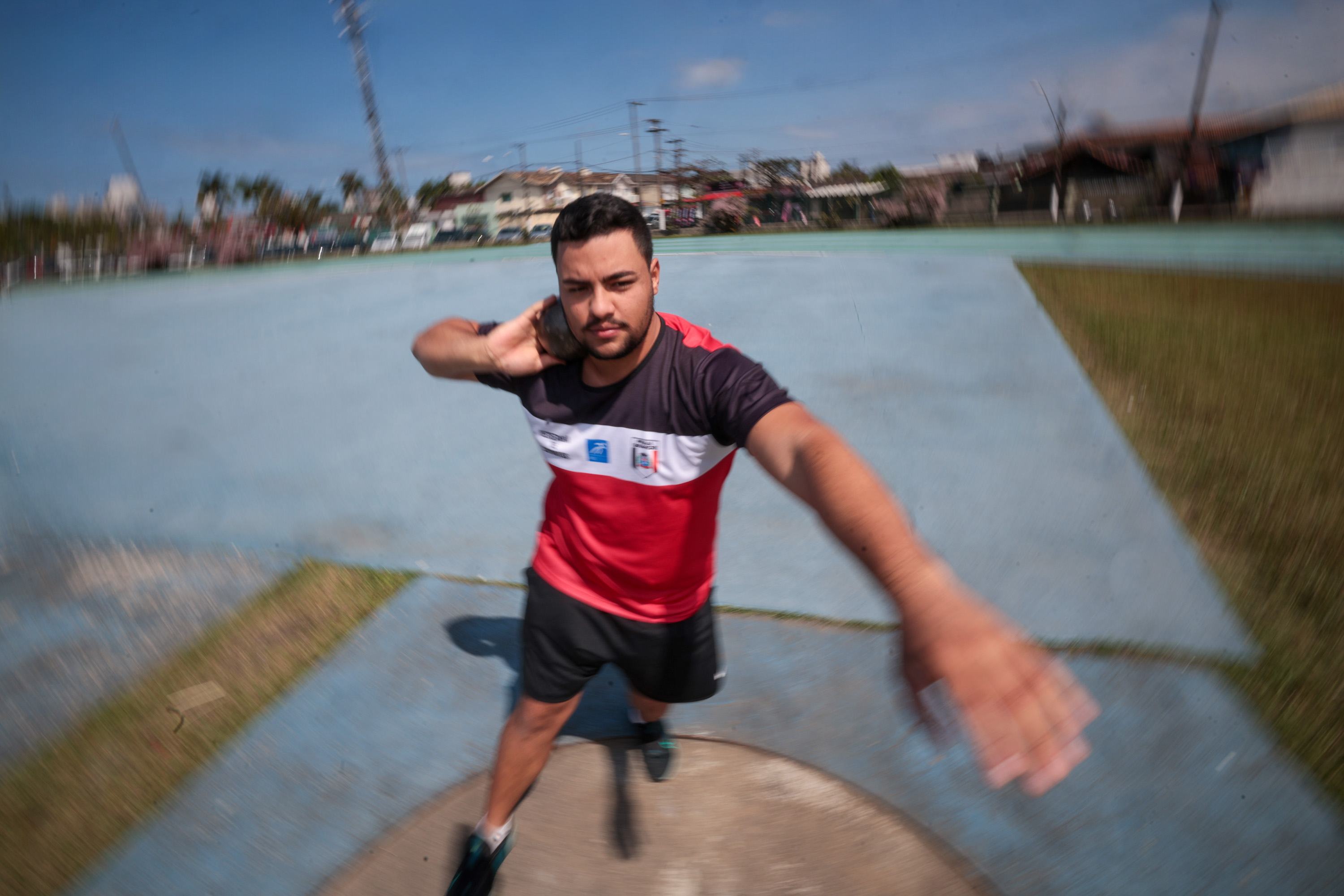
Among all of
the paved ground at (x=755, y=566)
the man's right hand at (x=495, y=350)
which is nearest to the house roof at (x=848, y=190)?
the paved ground at (x=755, y=566)

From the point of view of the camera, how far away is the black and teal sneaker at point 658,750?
2.34m

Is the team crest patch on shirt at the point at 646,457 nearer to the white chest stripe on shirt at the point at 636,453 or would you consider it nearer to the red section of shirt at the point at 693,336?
the white chest stripe on shirt at the point at 636,453

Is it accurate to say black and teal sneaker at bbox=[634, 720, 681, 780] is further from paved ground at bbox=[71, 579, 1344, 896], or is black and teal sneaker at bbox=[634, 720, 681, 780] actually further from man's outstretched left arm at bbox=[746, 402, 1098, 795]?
man's outstretched left arm at bbox=[746, 402, 1098, 795]

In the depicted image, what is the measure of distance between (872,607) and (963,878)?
1.35 meters

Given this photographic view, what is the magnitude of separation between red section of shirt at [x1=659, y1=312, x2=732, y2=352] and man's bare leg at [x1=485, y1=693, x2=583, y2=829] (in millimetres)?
1034

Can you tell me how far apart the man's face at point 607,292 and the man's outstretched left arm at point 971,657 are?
0.67m

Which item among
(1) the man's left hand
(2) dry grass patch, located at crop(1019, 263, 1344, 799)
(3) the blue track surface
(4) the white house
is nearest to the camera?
(1) the man's left hand

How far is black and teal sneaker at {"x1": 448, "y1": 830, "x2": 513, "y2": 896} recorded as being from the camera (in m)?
1.89

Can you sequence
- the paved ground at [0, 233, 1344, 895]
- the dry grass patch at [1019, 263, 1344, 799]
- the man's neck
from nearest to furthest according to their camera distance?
the man's neck, the paved ground at [0, 233, 1344, 895], the dry grass patch at [1019, 263, 1344, 799]

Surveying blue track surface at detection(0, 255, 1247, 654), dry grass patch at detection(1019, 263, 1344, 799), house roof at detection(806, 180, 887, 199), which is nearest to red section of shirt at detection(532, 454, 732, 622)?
blue track surface at detection(0, 255, 1247, 654)

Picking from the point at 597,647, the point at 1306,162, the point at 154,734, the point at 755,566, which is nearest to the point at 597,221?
the point at 597,647

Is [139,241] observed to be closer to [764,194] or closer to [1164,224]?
[764,194]

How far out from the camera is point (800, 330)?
838 cm

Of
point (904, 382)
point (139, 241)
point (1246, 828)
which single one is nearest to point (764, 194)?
point (904, 382)
